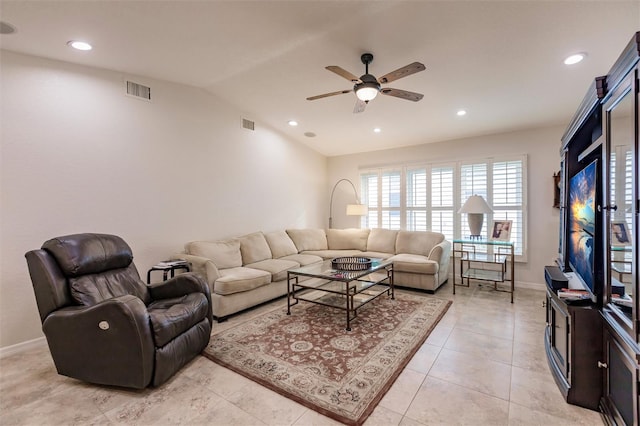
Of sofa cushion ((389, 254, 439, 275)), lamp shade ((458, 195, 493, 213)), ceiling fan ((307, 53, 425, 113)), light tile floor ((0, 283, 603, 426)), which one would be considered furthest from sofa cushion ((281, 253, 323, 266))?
ceiling fan ((307, 53, 425, 113))

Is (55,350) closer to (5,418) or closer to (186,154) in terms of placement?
(5,418)

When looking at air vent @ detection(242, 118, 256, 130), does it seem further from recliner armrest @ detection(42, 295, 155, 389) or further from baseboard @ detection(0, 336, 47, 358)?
baseboard @ detection(0, 336, 47, 358)

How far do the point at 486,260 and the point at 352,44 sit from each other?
367cm

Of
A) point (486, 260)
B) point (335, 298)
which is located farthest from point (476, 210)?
point (335, 298)

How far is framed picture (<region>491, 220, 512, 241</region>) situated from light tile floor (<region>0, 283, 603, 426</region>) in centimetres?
214

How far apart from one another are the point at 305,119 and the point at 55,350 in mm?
4129

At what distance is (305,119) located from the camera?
191 inches

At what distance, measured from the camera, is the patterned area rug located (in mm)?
1994

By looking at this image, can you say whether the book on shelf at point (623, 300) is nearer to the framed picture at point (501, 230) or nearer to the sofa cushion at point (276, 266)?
the framed picture at point (501, 230)

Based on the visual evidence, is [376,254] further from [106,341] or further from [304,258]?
[106,341]

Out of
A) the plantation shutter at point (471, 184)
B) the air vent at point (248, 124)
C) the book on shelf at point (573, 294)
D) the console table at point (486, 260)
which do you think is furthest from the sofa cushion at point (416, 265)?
the air vent at point (248, 124)

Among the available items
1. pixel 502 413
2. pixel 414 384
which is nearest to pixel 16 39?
pixel 414 384

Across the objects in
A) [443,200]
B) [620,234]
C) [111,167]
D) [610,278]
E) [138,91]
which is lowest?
[610,278]

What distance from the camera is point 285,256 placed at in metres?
5.02
